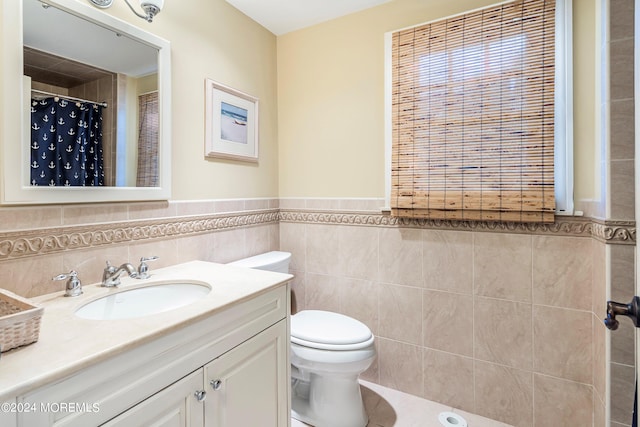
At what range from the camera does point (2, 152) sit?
1.01 meters

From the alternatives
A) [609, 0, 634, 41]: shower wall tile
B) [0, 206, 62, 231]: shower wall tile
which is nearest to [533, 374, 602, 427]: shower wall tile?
[609, 0, 634, 41]: shower wall tile

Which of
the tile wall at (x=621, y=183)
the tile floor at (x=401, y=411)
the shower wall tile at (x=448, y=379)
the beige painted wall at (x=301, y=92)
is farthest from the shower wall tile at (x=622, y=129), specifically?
the tile floor at (x=401, y=411)

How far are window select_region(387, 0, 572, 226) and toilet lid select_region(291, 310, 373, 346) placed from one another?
0.68m

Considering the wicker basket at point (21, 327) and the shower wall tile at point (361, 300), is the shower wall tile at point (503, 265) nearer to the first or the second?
the shower wall tile at point (361, 300)

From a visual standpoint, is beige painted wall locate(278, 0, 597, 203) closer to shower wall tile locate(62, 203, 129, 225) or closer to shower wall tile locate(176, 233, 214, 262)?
shower wall tile locate(176, 233, 214, 262)

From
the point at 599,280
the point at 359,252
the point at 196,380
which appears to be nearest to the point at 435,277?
the point at 359,252

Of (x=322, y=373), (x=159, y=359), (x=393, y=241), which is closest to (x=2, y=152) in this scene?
(x=159, y=359)

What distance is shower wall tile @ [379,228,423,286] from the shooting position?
1847 millimetres

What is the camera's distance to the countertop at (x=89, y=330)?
2.09 ft

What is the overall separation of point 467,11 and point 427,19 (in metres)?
0.21

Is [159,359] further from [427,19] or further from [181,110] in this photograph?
[427,19]

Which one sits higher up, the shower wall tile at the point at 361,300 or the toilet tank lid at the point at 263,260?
the toilet tank lid at the point at 263,260

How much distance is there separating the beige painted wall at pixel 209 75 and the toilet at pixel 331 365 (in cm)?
52

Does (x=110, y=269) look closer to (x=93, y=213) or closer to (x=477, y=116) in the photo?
(x=93, y=213)
